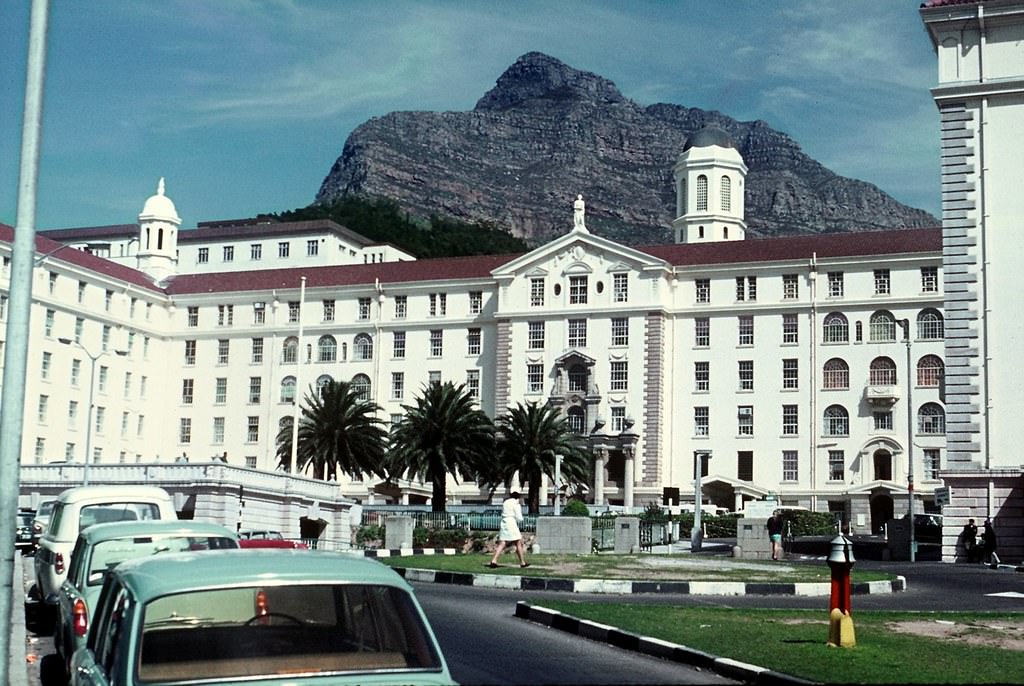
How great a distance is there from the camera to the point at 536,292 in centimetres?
9294

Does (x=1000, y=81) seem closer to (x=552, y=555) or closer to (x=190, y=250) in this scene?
(x=552, y=555)

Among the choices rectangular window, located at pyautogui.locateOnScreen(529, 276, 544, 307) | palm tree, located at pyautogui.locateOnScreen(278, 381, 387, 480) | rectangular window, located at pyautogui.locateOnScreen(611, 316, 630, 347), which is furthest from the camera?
rectangular window, located at pyautogui.locateOnScreen(529, 276, 544, 307)

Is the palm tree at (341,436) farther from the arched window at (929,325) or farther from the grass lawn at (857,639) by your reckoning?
the grass lawn at (857,639)

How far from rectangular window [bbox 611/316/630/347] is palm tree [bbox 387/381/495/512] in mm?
22881

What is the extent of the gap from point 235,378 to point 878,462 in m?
44.7

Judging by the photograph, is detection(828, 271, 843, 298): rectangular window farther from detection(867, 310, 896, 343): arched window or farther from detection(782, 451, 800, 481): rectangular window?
detection(782, 451, 800, 481): rectangular window

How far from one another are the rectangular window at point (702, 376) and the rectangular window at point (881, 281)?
1151cm

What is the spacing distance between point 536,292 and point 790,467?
20385mm

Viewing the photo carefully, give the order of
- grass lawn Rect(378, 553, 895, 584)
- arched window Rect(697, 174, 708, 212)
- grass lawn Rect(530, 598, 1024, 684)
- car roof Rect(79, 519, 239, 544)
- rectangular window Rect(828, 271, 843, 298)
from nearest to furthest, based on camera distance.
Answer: grass lawn Rect(530, 598, 1024, 684) → car roof Rect(79, 519, 239, 544) → grass lawn Rect(378, 553, 895, 584) → rectangular window Rect(828, 271, 843, 298) → arched window Rect(697, 174, 708, 212)

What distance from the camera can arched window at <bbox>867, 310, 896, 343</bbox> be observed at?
84.4 metres

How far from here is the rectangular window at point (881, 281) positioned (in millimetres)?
85062

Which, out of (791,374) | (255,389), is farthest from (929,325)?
(255,389)

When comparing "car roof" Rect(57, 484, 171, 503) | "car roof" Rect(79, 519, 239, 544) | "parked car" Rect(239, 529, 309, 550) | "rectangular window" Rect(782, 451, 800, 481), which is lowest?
"parked car" Rect(239, 529, 309, 550)

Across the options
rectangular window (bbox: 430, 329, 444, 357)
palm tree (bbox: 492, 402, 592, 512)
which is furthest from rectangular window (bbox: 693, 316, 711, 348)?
palm tree (bbox: 492, 402, 592, 512)
